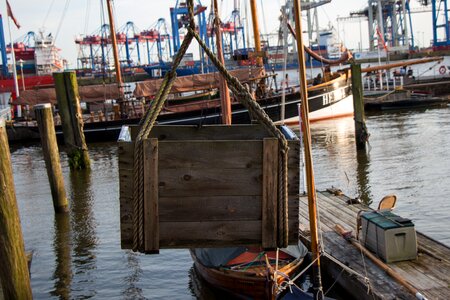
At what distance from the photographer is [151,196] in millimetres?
5730

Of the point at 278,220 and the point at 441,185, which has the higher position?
the point at 278,220

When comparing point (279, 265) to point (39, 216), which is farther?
point (39, 216)

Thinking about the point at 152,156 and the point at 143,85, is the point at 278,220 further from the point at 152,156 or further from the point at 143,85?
the point at 143,85

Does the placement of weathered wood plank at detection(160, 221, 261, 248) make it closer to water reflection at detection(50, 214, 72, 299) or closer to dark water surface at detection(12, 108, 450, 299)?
dark water surface at detection(12, 108, 450, 299)

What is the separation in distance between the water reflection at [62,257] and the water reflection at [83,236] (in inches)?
5.5

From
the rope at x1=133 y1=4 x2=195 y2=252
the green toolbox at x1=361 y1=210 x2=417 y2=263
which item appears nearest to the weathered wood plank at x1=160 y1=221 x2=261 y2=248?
the rope at x1=133 y1=4 x2=195 y2=252

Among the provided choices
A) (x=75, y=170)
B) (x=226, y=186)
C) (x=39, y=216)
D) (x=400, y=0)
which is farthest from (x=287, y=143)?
(x=400, y=0)

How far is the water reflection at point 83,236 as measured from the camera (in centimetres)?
1208

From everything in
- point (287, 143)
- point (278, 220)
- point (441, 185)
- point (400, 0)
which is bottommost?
point (441, 185)

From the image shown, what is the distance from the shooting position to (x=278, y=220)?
→ 5863 mm

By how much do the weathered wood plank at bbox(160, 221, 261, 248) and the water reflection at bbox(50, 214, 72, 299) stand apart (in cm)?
625

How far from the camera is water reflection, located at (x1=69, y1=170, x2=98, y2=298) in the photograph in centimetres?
1208

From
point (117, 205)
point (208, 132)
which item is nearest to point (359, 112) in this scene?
point (117, 205)

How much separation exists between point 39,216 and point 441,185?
41.1 ft
